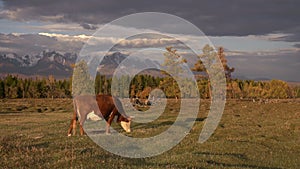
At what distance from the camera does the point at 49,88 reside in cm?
14688

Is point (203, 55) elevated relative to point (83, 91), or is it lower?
elevated

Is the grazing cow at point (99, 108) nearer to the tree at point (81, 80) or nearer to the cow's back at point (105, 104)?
the cow's back at point (105, 104)

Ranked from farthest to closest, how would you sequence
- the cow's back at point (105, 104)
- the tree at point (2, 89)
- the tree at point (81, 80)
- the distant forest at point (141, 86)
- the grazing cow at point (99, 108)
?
1. the tree at point (2, 89)
2. the tree at point (81, 80)
3. the distant forest at point (141, 86)
4. the cow's back at point (105, 104)
5. the grazing cow at point (99, 108)

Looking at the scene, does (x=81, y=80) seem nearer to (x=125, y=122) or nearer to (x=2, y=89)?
(x=2, y=89)

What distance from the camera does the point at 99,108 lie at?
23.6 metres

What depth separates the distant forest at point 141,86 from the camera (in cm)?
8931

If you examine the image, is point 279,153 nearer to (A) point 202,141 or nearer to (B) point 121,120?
(A) point 202,141

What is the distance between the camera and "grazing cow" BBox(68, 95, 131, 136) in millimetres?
22844

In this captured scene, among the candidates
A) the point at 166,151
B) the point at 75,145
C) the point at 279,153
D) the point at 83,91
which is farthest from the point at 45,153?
the point at 83,91

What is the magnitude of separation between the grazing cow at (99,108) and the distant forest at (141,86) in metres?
58.6

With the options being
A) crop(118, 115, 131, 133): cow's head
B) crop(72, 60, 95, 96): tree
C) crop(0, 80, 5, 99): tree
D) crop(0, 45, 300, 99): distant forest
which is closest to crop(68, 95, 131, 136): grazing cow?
crop(118, 115, 131, 133): cow's head

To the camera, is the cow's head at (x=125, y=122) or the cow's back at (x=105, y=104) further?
the cow's head at (x=125, y=122)

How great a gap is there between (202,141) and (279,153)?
164 inches

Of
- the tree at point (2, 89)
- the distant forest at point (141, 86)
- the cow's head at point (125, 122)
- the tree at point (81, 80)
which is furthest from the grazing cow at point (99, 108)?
the tree at point (2, 89)
